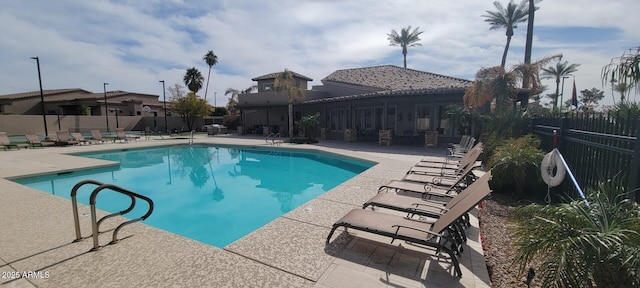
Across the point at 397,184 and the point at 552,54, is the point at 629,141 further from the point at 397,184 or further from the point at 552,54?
the point at 552,54

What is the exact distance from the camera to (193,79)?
44.0 meters

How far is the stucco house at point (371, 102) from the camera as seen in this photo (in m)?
16.9

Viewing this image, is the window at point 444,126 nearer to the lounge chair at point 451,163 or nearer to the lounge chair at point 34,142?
the lounge chair at point 451,163

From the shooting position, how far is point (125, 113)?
38.4 m

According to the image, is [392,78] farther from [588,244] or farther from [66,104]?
[66,104]

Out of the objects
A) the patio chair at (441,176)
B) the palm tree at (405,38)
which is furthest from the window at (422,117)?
the palm tree at (405,38)

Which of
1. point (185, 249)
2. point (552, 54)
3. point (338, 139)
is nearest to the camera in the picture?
point (185, 249)

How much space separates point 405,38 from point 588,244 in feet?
141

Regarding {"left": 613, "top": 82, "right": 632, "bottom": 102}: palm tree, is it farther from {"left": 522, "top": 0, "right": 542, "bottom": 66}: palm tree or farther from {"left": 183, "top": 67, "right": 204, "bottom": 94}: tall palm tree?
{"left": 183, "top": 67, "right": 204, "bottom": 94}: tall palm tree

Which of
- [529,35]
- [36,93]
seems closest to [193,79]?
[36,93]

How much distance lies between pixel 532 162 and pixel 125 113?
4497 cm

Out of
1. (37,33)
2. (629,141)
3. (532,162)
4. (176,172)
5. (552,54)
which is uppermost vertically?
(37,33)

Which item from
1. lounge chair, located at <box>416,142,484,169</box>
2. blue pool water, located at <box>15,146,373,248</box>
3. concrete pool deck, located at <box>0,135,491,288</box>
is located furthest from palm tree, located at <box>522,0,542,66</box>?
concrete pool deck, located at <box>0,135,491,288</box>

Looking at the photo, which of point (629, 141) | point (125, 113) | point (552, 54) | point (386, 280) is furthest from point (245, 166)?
point (125, 113)
